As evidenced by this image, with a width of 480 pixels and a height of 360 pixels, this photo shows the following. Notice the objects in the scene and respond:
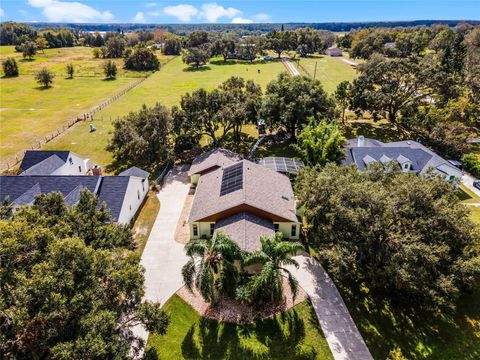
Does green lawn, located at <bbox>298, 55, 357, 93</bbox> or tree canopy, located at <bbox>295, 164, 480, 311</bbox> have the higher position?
green lawn, located at <bbox>298, 55, 357, 93</bbox>

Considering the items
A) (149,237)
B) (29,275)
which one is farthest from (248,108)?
(29,275)

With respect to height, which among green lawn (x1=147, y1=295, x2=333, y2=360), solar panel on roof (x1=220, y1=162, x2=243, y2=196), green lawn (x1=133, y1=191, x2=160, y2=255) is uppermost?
solar panel on roof (x1=220, y1=162, x2=243, y2=196)

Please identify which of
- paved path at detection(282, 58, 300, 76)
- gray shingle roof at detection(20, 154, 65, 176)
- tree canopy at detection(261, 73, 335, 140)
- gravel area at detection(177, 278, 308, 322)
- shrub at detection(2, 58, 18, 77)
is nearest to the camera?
gravel area at detection(177, 278, 308, 322)

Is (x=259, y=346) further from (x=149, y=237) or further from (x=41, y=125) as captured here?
(x=41, y=125)

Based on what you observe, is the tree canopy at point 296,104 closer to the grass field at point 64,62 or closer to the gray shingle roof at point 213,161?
the gray shingle roof at point 213,161

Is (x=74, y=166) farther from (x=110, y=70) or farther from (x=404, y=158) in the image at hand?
(x=110, y=70)

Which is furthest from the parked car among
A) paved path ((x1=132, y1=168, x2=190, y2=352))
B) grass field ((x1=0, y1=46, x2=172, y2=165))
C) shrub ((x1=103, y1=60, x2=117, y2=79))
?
shrub ((x1=103, y1=60, x2=117, y2=79))

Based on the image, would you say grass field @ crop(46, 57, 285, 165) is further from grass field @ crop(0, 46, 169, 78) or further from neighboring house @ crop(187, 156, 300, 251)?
neighboring house @ crop(187, 156, 300, 251)
